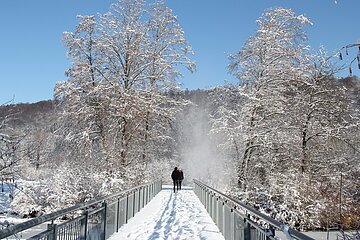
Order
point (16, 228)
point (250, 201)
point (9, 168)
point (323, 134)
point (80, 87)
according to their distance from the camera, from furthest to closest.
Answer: point (80, 87), point (323, 134), point (250, 201), point (9, 168), point (16, 228)

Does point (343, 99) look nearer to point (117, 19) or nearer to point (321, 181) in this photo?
point (321, 181)

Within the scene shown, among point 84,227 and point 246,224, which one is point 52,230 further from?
point 246,224

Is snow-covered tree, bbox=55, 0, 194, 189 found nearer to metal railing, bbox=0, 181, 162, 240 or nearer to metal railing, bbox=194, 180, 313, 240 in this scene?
metal railing, bbox=0, 181, 162, 240

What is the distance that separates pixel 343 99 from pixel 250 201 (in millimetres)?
8075

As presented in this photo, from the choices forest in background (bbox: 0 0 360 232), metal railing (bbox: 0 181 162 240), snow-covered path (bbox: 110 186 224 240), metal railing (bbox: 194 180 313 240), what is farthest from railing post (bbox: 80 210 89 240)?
forest in background (bbox: 0 0 360 232)

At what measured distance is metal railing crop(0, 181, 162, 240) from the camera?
3.93 m

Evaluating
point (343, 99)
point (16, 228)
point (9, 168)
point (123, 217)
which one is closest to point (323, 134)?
point (343, 99)

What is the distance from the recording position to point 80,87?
2162 centimetres

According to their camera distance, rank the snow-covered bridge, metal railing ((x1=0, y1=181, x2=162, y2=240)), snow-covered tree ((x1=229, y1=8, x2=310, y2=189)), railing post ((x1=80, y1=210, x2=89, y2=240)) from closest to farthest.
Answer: metal railing ((x1=0, y1=181, x2=162, y2=240))
the snow-covered bridge
railing post ((x1=80, y1=210, x2=89, y2=240))
snow-covered tree ((x1=229, y1=8, x2=310, y2=189))

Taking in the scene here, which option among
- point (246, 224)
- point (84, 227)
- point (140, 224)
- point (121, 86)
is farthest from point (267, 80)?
point (84, 227)

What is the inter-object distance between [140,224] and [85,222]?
4.57 metres

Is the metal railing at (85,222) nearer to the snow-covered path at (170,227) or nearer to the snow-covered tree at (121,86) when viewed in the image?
the snow-covered path at (170,227)

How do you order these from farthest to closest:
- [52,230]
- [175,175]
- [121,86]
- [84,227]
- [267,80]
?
[175,175] < [121,86] < [267,80] < [84,227] < [52,230]

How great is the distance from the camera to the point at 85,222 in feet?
20.4
